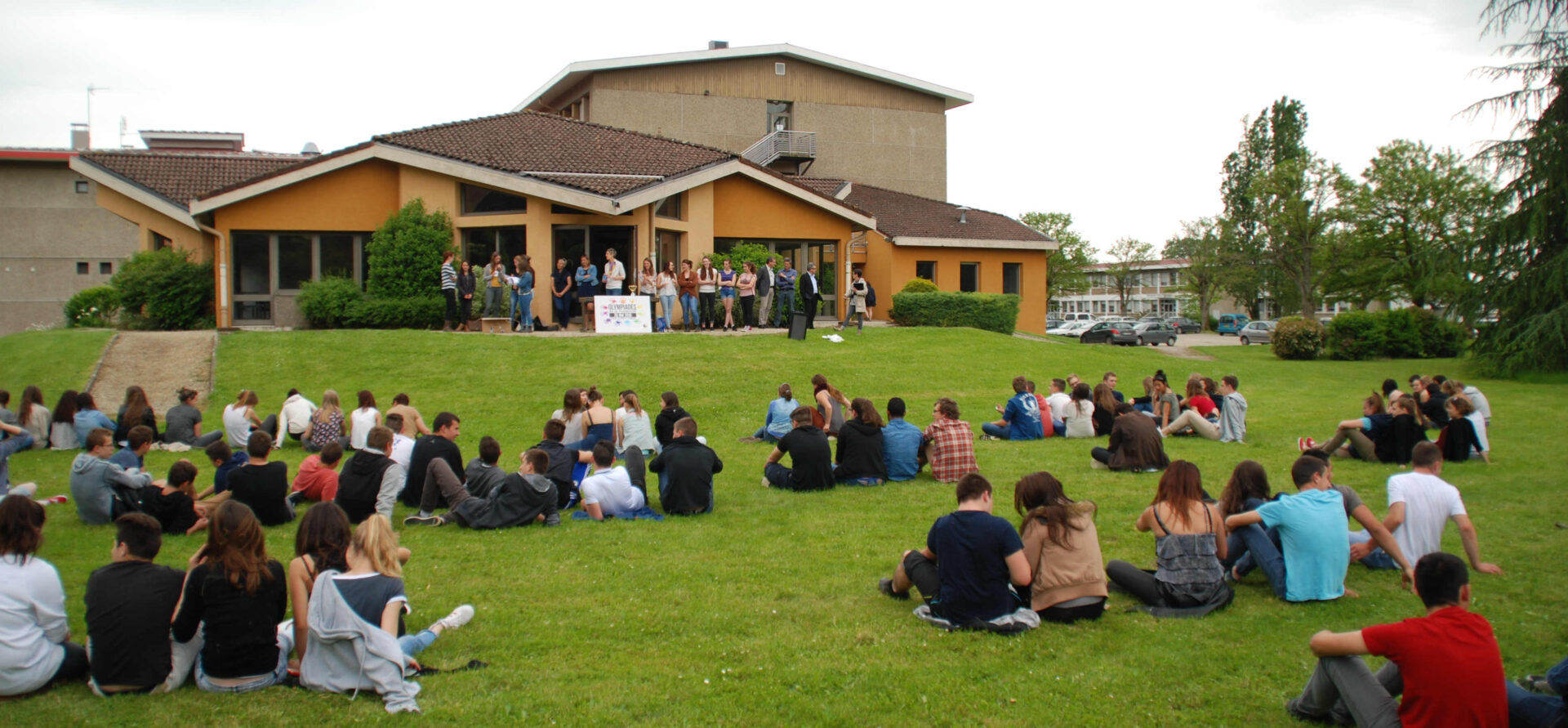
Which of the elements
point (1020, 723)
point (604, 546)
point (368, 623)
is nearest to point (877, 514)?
point (604, 546)

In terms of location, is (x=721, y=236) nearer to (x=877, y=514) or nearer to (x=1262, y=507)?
(x=877, y=514)

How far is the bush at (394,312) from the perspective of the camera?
2264cm

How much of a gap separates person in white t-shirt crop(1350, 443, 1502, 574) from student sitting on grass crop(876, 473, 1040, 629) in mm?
2853

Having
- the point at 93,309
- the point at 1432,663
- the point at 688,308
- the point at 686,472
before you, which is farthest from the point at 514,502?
the point at 93,309

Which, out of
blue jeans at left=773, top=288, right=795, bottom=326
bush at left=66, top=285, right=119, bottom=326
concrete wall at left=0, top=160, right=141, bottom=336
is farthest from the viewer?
concrete wall at left=0, top=160, right=141, bottom=336

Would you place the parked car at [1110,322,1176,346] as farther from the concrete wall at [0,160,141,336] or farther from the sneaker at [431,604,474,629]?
the concrete wall at [0,160,141,336]

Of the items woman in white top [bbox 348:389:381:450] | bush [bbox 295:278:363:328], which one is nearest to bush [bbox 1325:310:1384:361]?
bush [bbox 295:278:363:328]

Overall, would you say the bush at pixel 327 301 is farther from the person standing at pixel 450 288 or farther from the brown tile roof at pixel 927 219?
the brown tile roof at pixel 927 219

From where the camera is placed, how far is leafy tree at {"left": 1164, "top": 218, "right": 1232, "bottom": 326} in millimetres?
66938

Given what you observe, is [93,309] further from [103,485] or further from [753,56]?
[753,56]

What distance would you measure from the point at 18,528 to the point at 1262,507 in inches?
299

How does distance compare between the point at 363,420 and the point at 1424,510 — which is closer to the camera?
the point at 1424,510

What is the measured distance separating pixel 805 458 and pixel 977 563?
459 cm

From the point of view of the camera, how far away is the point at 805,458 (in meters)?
10.5
